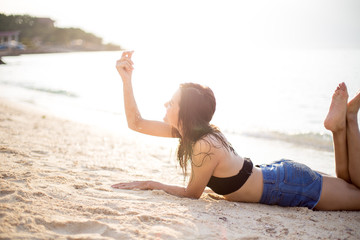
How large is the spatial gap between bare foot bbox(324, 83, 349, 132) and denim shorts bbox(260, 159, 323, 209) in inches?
21.9

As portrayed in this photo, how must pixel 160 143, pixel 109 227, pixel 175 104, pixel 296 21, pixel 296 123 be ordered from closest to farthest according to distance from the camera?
pixel 109 227 < pixel 175 104 < pixel 160 143 < pixel 296 123 < pixel 296 21

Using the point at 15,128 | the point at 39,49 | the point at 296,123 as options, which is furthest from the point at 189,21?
the point at 15,128

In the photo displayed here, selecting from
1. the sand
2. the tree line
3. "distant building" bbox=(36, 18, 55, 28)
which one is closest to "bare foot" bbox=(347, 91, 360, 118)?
the sand

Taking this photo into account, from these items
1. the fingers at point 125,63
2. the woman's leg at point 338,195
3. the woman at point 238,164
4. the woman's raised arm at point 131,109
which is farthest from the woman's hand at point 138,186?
the woman's leg at point 338,195

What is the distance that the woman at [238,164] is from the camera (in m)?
2.54

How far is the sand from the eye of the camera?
2.13 metres

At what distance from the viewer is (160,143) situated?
680 cm

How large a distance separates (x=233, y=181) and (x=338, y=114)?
1.31 metres

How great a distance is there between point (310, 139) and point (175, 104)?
21.3ft

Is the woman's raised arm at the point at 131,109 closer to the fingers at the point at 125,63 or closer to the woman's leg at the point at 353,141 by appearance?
the fingers at the point at 125,63

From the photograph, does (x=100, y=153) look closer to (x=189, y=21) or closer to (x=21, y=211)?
(x=21, y=211)

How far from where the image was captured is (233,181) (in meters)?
2.73

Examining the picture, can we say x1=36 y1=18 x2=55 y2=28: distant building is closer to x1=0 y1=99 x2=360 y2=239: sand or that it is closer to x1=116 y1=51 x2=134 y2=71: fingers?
x1=0 y1=99 x2=360 y2=239: sand

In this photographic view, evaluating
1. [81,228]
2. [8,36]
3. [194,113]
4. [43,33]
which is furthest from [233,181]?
[43,33]
